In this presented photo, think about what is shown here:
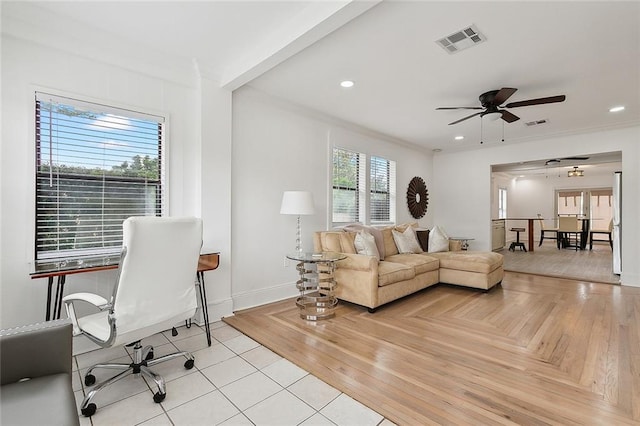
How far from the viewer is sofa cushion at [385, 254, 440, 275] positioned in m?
4.14

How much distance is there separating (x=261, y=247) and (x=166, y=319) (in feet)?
6.25

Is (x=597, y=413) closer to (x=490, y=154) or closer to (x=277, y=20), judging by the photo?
(x=277, y=20)

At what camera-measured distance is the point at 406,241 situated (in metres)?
4.98

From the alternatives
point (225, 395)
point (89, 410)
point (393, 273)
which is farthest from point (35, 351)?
point (393, 273)

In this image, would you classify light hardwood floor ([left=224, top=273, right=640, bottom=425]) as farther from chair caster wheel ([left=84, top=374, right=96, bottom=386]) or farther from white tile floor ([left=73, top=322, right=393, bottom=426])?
chair caster wheel ([left=84, top=374, right=96, bottom=386])

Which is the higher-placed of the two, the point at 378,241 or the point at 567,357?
the point at 378,241

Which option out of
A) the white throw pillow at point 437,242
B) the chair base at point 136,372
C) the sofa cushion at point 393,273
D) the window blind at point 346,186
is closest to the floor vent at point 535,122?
the white throw pillow at point 437,242

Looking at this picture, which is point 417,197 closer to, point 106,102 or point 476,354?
point 476,354

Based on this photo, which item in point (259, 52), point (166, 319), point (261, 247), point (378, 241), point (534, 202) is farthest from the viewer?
point (534, 202)

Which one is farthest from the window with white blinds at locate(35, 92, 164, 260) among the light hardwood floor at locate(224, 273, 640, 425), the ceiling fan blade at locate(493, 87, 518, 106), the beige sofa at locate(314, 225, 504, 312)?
the ceiling fan blade at locate(493, 87, 518, 106)

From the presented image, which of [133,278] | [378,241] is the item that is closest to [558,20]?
[378,241]

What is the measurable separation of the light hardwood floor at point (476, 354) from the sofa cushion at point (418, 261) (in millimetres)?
429

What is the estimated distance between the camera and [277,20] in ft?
7.85

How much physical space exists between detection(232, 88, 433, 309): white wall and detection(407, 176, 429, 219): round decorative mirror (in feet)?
Result: 7.95
